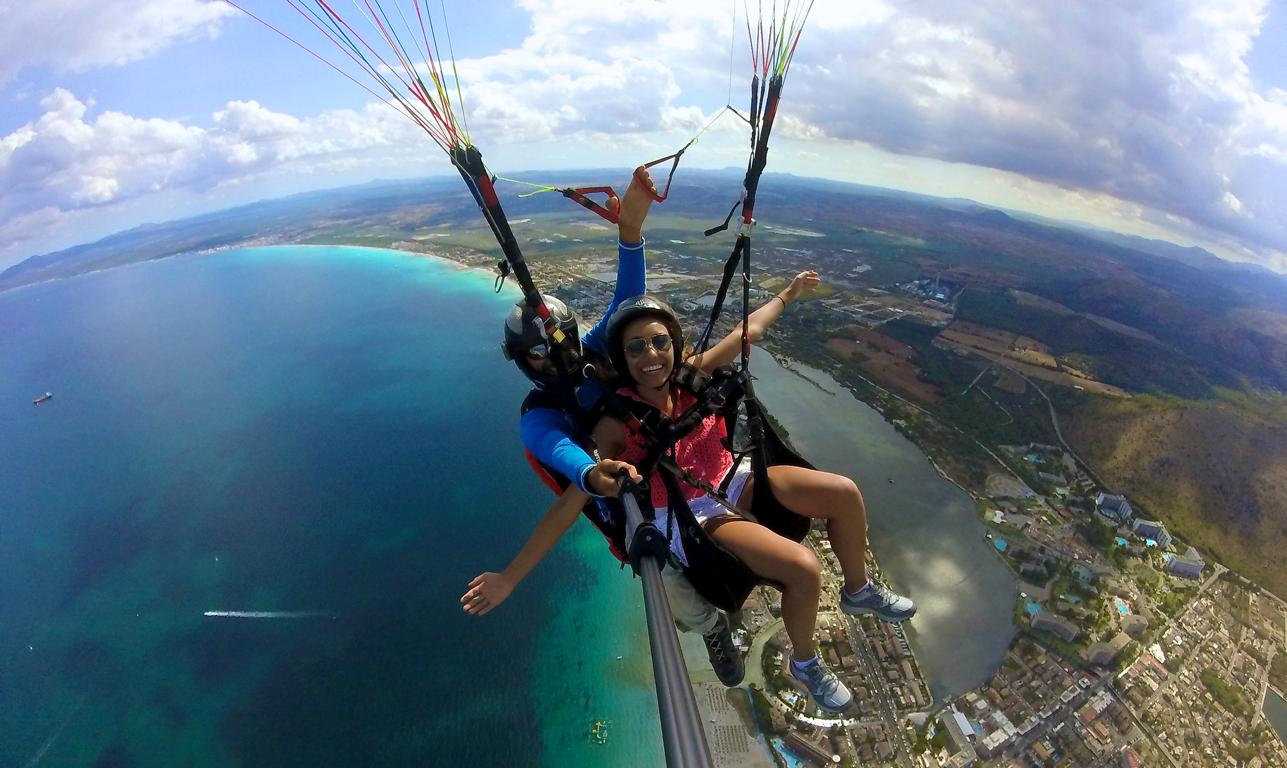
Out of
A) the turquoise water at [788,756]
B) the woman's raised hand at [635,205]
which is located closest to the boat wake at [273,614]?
the turquoise water at [788,756]

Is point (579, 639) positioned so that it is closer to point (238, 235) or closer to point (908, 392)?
point (908, 392)

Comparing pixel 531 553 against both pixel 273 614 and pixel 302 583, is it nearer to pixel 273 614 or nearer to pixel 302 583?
pixel 273 614

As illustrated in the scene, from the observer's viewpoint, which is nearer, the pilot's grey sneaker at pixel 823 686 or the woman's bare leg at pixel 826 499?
the woman's bare leg at pixel 826 499

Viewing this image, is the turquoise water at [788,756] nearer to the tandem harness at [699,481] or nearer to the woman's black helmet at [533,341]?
the tandem harness at [699,481]

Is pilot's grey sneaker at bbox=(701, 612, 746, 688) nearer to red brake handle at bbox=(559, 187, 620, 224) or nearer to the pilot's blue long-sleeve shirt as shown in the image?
the pilot's blue long-sleeve shirt

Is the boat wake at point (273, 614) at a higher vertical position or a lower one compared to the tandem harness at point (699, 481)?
lower

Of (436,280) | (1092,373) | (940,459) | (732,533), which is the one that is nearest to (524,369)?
(732,533)

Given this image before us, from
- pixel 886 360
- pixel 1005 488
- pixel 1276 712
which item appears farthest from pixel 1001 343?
pixel 1276 712
